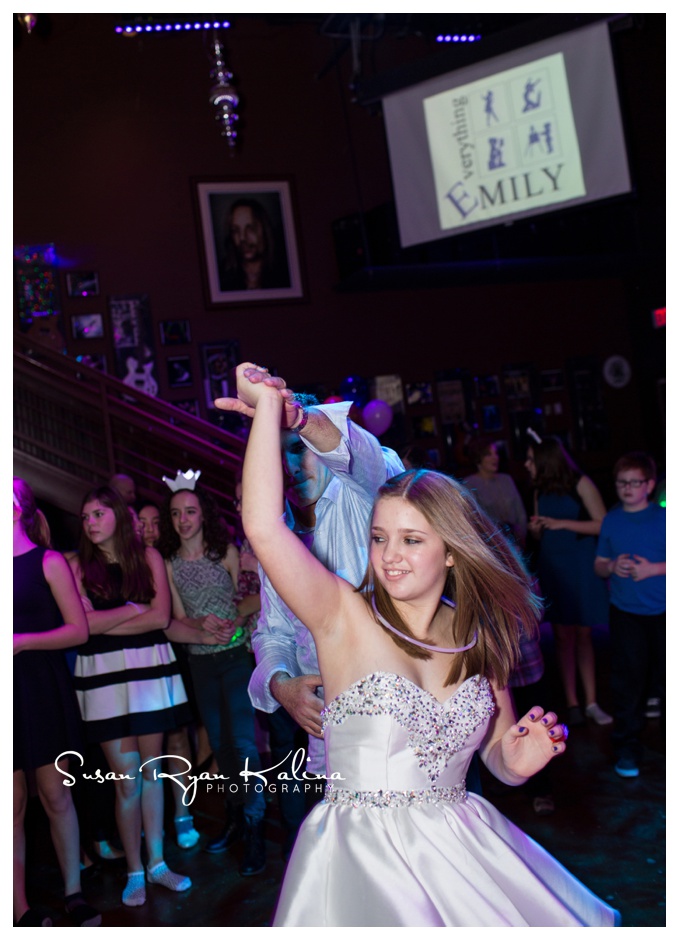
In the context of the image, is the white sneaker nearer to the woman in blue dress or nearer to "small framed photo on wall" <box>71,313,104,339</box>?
the woman in blue dress

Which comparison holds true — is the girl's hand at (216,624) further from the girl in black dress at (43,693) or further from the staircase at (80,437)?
the staircase at (80,437)

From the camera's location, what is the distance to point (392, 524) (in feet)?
5.25

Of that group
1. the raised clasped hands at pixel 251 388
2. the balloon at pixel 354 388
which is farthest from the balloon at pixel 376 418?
the raised clasped hands at pixel 251 388

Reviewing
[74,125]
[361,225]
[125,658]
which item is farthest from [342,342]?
[125,658]

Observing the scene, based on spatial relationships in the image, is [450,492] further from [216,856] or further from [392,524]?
[216,856]

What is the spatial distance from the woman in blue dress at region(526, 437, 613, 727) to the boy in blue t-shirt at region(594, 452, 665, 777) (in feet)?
1.47

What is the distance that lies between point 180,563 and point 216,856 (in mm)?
1233

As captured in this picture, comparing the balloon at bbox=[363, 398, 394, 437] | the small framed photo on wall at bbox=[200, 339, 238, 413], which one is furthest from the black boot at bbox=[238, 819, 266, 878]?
the small framed photo on wall at bbox=[200, 339, 238, 413]

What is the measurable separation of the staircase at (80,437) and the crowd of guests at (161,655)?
0.99m

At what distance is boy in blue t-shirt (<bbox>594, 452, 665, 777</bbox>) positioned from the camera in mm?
3973

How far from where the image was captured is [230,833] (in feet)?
11.8

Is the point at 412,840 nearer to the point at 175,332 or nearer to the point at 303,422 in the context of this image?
the point at 303,422

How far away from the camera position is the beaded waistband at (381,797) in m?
1.49

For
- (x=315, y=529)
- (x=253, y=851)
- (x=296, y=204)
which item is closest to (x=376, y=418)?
(x=296, y=204)
